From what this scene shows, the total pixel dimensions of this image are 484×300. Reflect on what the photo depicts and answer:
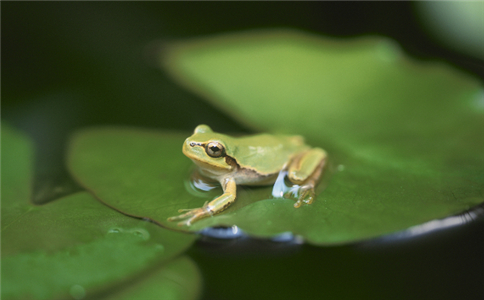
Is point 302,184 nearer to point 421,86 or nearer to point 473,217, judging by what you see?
point 473,217

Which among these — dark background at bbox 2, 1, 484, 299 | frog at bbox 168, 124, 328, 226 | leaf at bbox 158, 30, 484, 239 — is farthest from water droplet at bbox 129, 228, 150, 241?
leaf at bbox 158, 30, 484, 239

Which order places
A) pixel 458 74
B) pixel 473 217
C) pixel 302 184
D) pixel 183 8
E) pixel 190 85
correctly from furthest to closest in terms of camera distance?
pixel 183 8, pixel 190 85, pixel 458 74, pixel 302 184, pixel 473 217

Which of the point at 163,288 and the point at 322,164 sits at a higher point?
the point at 322,164

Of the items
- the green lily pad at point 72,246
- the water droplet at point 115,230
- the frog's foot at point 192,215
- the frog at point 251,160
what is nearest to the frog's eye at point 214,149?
the frog at point 251,160

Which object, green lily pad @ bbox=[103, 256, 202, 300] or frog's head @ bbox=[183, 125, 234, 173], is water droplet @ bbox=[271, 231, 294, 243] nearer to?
green lily pad @ bbox=[103, 256, 202, 300]

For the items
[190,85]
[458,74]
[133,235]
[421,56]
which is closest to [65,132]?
[190,85]

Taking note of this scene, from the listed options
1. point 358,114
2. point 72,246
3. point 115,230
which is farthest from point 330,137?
point 72,246

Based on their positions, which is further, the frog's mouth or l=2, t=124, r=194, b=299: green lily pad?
the frog's mouth
